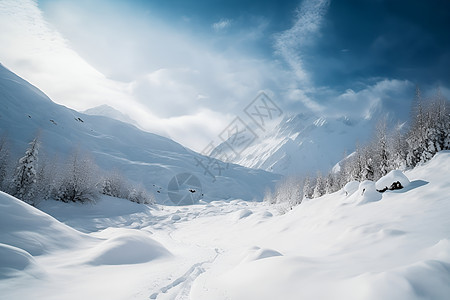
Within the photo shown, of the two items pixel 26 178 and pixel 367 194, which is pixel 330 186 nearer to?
pixel 367 194

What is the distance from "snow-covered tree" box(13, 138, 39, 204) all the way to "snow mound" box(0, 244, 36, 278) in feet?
102

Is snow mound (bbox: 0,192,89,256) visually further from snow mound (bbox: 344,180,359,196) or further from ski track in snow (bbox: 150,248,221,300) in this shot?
snow mound (bbox: 344,180,359,196)

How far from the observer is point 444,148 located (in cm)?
2247

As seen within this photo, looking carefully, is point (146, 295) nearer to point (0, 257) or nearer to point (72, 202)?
point (0, 257)

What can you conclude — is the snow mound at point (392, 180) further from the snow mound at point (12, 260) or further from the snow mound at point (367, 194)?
the snow mound at point (12, 260)

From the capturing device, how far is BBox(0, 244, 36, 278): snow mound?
18.0ft

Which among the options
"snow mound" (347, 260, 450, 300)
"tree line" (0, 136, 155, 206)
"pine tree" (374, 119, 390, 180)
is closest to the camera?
"snow mound" (347, 260, 450, 300)

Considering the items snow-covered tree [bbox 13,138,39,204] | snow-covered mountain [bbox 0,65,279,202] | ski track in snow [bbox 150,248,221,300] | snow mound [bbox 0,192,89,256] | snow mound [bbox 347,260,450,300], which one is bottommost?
ski track in snow [bbox 150,248,221,300]

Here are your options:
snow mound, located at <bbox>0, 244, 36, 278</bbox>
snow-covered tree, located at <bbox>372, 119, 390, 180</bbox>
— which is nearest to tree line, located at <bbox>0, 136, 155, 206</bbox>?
snow mound, located at <bbox>0, 244, 36, 278</bbox>

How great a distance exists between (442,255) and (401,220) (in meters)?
6.44

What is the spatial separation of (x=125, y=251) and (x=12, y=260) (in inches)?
183

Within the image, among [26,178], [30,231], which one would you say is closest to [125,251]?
[30,231]

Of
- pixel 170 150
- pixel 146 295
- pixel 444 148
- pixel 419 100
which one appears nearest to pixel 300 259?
pixel 146 295

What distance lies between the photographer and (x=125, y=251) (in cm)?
981
